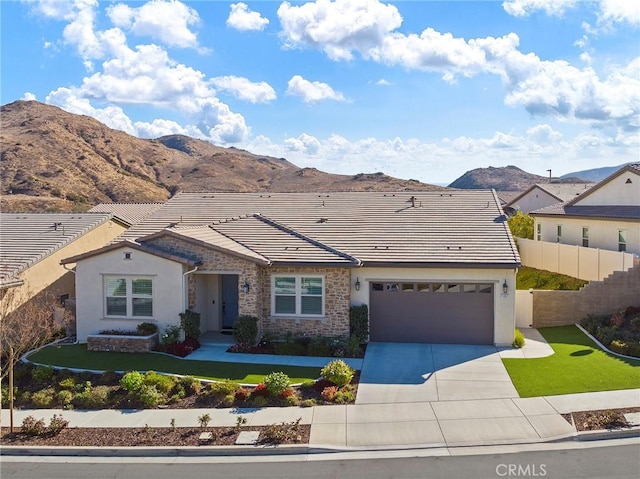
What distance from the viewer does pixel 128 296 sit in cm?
1869

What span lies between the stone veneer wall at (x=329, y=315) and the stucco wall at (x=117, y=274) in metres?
3.19

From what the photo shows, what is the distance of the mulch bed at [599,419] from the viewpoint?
11.2 m

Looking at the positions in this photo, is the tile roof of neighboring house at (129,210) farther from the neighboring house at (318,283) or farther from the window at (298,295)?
the window at (298,295)

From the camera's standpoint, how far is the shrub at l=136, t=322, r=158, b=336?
711 inches

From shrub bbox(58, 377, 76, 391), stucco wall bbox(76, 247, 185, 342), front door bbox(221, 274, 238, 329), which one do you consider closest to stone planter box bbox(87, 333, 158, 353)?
stucco wall bbox(76, 247, 185, 342)

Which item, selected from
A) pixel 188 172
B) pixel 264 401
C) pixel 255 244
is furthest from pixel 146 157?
pixel 264 401

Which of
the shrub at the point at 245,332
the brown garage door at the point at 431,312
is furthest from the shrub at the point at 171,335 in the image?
the brown garage door at the point at 431,312

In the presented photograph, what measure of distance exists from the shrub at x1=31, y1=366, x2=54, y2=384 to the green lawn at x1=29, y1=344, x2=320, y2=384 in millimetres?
1037


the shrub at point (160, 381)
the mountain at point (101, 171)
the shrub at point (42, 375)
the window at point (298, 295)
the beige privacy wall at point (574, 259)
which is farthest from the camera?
the mountain at point (101, 171)

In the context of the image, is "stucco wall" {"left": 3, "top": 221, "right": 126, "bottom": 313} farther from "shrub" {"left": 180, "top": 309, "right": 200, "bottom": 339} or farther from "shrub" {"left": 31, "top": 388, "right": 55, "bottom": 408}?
"shrub" {"left": 180, "top": 309, "right": 200, "bottom": 339}

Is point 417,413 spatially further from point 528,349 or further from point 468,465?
point 528,349

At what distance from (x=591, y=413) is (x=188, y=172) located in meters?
113

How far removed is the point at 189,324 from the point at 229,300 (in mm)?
2923

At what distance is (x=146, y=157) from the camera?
121 metres
